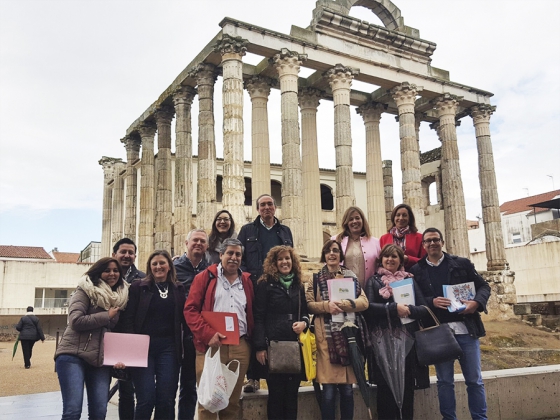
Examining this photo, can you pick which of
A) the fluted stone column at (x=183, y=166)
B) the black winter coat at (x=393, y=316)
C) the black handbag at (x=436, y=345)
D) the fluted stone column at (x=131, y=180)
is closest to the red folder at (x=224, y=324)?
the black winter coat at (x=393, y=316)

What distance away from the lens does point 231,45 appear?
19.0 meters

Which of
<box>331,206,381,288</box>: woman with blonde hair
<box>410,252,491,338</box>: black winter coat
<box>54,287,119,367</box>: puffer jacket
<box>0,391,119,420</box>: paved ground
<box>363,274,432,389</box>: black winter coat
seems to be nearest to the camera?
<box>54,287,119,367</box>: puffer jacket

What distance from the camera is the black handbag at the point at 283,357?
537cm

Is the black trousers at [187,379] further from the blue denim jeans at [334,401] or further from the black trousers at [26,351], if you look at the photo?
the black trousers at [26,351]

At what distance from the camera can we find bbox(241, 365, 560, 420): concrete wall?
662cm

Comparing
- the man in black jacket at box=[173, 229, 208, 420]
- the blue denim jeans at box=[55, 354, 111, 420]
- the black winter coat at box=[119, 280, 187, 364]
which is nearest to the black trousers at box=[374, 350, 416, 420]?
the man in black jacket at box=[173, 229, 208, 420]

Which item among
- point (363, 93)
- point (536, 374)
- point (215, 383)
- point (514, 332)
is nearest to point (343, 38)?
point (363, 93)

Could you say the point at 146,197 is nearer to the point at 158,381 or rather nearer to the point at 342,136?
the point at 342,136

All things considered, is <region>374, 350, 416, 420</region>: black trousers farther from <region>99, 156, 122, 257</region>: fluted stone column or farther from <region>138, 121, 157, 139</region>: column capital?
<region>99, 156, 122, 257</region>: fluted stone column

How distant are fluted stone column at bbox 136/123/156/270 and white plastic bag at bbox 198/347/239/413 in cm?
2013

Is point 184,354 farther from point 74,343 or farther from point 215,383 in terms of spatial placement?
point 74,343

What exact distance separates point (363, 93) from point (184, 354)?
70.8 feet

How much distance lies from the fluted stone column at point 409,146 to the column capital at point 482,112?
4.20m

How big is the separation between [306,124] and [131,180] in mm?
10430
